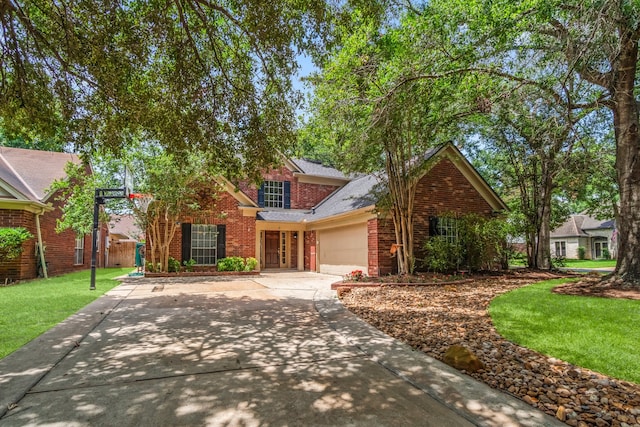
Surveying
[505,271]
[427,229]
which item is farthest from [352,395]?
[505,271]

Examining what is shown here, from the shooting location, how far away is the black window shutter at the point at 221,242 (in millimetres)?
15964

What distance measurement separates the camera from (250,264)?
627 inches

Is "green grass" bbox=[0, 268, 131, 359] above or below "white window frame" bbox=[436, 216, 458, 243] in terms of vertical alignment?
below

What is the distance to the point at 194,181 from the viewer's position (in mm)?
14812

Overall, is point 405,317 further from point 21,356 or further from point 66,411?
point 21,356

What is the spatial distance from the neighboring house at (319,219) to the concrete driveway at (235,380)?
19.6 ft

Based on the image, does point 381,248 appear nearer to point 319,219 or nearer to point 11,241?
point 319,219

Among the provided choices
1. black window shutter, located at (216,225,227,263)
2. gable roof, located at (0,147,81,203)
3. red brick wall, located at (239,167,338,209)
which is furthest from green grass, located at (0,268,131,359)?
red brick wall, located at (239,167,338,209)

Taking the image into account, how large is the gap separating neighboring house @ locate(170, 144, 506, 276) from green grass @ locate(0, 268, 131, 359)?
5740 mm

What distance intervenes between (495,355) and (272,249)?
15.8 metres

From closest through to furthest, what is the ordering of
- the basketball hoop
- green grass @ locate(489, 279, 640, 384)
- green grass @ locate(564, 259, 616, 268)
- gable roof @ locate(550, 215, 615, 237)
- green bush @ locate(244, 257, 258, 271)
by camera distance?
A: green grass @ locate(489, 279, 640, 384) → the basketball hoop → green bush @ locate(244, 257, 258, 271) → green grass @ locate(564, 259, 616, 268) → gable roof @ locate(550, 215, 615, 237)

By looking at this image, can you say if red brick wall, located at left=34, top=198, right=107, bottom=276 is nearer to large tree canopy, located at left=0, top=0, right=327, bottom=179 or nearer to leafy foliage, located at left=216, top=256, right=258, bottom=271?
leafy foliage, located at left=216, top=256, right=258, bottom=271

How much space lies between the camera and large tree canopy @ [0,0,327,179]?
605 cm

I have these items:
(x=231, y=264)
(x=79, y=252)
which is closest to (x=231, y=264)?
(x=231, y=264)
